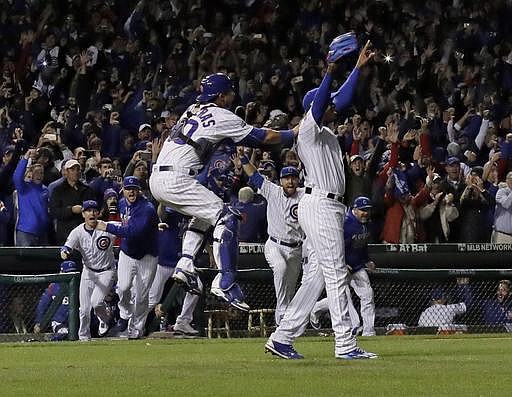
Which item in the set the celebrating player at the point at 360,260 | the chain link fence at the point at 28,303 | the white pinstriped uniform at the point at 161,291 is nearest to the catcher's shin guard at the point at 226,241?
the chain link fence at the point at 28,303

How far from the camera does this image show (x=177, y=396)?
8.96m

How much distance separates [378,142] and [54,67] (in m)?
6.66

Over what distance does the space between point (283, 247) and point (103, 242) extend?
9.06 feet

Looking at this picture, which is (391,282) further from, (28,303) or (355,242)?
(28,303)

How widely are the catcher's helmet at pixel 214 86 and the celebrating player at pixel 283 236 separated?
4970 millimetres

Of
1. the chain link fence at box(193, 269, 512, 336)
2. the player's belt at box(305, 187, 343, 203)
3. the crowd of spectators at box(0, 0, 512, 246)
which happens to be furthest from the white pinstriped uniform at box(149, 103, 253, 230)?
the chain link fence at box(193, 269, 512, 336)

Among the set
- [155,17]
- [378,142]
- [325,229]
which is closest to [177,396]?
[325,229]

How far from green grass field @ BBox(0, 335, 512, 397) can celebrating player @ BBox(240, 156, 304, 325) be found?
62.8 inches

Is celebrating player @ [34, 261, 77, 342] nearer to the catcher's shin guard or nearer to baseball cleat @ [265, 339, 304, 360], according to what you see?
baseball cleat @ [265, 339, 304, 360]

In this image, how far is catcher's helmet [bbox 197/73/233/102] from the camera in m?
11.8

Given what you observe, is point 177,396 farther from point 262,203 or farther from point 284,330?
point 262,203

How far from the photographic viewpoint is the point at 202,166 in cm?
1189

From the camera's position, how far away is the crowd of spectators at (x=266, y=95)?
64.6 ft

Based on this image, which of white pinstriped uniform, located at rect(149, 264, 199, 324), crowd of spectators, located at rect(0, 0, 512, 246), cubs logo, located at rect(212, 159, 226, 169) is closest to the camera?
cubs logo, located at rect(212, 159, 226, 169)
